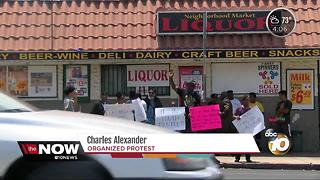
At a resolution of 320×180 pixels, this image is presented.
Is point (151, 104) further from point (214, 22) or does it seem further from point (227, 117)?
point (214, 22)

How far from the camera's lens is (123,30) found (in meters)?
16.1

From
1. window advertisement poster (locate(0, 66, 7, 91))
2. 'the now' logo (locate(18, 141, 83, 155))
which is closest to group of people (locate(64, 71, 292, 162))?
window advertisement poster (locate(0, 66, 7, 91))

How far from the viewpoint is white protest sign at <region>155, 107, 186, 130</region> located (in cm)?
1455

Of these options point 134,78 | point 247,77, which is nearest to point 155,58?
point 134,78

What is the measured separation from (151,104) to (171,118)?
2.15 ft

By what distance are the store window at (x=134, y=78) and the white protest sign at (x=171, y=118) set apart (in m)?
1.46

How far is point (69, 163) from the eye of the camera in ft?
17.5

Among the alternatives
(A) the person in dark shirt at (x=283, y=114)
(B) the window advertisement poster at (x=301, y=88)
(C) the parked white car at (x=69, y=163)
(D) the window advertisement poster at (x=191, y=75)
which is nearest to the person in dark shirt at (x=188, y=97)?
(D) the window advertisement poster at (x=191, y=75)

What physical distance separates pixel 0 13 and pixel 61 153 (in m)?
12.3

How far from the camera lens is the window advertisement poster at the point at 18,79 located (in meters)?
16.1

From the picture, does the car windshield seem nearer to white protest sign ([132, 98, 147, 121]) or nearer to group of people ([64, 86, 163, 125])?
group of people ([64, 86, 163, 125])

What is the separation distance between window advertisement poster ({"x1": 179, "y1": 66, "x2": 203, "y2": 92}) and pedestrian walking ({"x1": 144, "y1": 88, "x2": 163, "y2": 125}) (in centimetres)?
111

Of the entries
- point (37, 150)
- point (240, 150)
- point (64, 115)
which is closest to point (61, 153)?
point (37, 150)

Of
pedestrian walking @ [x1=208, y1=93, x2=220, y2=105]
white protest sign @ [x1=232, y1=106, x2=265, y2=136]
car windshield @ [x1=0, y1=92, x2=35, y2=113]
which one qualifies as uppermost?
car windshield @ [x1=0, y1=92, x2=35, y2=113]
